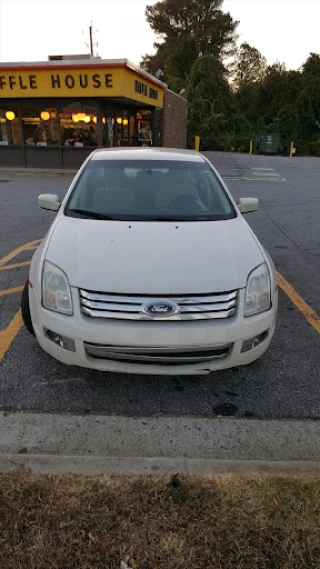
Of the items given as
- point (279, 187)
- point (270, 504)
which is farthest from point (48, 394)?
point (279, 187)

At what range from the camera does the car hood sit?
100 inches

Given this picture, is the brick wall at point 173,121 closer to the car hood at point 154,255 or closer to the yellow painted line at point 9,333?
the yellow painted line at point 9,333

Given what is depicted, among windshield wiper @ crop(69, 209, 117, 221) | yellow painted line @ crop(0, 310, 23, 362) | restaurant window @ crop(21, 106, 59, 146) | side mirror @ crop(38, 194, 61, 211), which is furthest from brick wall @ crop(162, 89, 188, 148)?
yellow painted line @ crop(0, 310, 23, 362)

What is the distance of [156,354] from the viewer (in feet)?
8.31

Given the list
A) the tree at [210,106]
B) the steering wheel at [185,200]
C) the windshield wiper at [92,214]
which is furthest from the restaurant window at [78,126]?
the tree at [210,106]

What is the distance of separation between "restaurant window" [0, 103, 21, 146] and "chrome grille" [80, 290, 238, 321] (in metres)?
15.5

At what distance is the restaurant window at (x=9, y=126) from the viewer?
15844 mm

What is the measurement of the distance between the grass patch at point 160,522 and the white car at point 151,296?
729 mm

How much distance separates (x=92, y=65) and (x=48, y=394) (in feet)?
45.6

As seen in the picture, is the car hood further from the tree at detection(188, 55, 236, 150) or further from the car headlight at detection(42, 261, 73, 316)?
the tree at detection(188, 55, 236, 150)

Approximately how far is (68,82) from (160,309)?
1441cm

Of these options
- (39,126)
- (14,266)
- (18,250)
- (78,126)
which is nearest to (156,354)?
(14,266)

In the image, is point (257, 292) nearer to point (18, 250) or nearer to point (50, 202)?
point (50, 202)

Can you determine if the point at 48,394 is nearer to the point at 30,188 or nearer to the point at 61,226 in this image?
the point at 61,226
